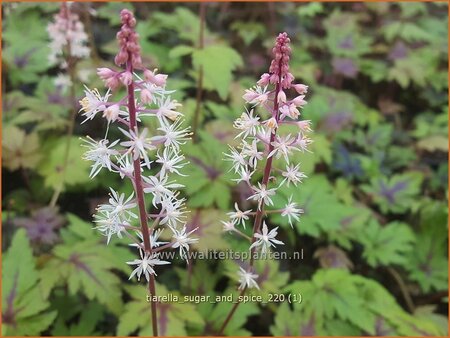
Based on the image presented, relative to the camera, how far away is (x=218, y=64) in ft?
11.9

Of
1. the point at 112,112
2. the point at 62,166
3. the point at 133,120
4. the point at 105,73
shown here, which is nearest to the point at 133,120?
the point at 133,120

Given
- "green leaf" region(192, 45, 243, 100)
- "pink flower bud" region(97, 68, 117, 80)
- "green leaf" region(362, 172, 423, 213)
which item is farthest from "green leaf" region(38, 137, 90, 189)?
"green leaf" region(362, 172, 423, 213)

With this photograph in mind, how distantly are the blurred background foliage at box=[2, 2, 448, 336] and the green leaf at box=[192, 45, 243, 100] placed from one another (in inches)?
0.6

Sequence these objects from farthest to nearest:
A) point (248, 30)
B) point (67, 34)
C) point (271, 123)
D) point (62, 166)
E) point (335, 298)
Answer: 1. point (248, 30)
2. point (62, 166)
3. point (67, 34)
4. point (335, 298)
5. point (271, 123)

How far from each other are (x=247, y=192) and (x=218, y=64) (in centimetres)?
101

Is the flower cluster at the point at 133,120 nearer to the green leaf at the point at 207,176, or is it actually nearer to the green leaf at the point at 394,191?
the green leaf at the point at 207,176

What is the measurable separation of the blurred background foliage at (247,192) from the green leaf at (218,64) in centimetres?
1

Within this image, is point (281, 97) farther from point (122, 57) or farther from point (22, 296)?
point (22, 296)

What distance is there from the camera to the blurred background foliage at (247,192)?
10.6 ft

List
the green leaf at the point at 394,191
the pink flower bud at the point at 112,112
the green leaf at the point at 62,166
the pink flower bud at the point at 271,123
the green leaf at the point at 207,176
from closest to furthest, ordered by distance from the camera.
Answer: the pink flower bud at the point at 112,112 < the pink flower bud at the point at 271,123 < the green leaf at the point at 207,176 < the green leaf at the point at 62,166 < the green leaf at the point at 394,191

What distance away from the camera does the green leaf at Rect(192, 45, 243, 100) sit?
3545 mm

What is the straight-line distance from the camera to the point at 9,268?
10.2ft

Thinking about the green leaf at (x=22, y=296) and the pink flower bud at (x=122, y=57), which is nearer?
the pink flower bud at (x=122, y=57)

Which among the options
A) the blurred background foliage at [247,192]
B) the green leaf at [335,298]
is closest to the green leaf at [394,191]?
the blurred background foliage at [247,192]
